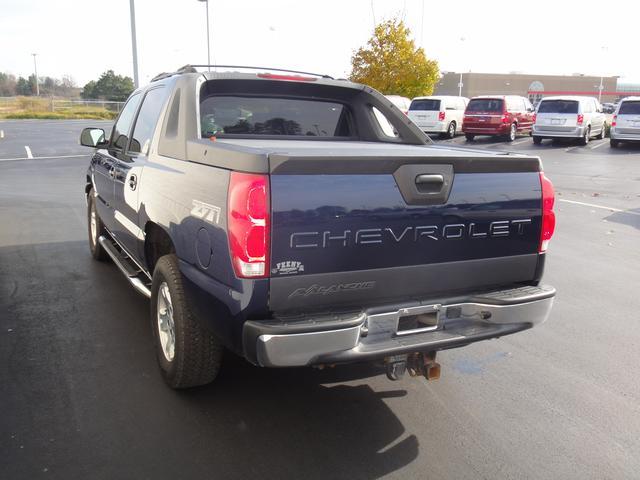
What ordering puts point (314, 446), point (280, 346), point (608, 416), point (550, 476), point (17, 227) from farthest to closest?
point (17, 227), point (608, 416), point (314, 446), point (550, 476), point (280, 346)

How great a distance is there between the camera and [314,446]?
3205mm

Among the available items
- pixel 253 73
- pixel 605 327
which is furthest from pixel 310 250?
pixel 605 327

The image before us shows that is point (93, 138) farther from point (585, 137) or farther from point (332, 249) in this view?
point (585, 137)

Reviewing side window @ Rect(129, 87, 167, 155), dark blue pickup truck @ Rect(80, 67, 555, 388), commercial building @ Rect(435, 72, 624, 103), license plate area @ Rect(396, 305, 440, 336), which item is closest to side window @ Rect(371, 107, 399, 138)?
dark blue pickup truck @ Rect(80, 67, 555, 388)

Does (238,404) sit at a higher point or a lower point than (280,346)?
lower

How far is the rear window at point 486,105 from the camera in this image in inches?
981

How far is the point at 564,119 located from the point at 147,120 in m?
22.3

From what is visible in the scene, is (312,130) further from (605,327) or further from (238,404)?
(605,327)

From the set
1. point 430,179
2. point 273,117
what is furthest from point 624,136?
point 430,179

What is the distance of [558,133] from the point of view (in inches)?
941

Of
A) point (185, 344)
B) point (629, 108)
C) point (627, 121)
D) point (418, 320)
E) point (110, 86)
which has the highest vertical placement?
point (110, 86)

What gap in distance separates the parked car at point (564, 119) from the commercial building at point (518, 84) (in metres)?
64.3

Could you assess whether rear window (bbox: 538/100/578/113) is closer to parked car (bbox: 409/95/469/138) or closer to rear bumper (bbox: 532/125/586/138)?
rear bumper (bbox: 532/125/586/138)

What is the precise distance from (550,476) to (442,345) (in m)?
0.83
